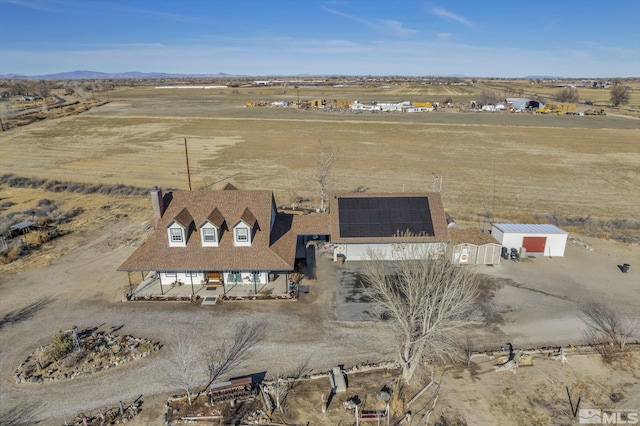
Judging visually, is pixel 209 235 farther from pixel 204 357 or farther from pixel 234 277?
pixel 204 357

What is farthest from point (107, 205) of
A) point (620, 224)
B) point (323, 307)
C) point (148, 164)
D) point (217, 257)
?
point (620, 224)

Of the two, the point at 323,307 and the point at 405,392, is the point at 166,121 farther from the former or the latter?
the point at 405,392

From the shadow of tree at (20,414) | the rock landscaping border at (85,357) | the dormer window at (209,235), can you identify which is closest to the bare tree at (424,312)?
the dormer window at (209,235)

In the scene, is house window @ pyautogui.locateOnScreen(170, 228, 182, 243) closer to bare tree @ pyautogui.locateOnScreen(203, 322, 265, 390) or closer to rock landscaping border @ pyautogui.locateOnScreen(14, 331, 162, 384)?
rock landscaping border @ pyautogui.locateOnScreen(14, 331, 162, 384)

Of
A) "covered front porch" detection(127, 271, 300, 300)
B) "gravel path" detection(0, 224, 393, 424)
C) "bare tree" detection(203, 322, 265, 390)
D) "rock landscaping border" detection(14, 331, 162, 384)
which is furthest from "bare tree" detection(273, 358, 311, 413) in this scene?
"rock landscaping border" detection(14, 331, 162, 384)

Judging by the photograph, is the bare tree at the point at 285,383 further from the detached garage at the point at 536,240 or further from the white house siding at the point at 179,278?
the detached garage at the point at 536,240

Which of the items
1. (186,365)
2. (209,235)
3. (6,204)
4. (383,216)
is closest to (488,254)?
(383,216)
